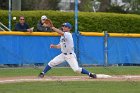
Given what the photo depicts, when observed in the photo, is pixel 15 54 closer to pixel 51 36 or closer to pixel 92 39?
pixel 51 36

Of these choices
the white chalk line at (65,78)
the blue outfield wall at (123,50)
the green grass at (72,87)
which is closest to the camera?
the green grass at (72,87)

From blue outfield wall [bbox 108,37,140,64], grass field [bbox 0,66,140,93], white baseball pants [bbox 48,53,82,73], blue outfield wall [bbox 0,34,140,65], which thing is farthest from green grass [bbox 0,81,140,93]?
blue outfield wall [bbox 108,37,140,64]

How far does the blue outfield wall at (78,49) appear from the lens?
68.6ft

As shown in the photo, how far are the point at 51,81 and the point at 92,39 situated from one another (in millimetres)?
7183

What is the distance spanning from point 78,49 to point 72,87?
26.3 ft

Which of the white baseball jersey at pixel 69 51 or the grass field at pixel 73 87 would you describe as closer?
the grass field at pixel 73 87

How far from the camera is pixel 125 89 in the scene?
13875 millimetres

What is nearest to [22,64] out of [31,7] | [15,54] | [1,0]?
[15,54]

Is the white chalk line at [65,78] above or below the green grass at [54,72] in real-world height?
above

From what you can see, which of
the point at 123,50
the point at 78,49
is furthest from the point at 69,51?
the point at 123,50

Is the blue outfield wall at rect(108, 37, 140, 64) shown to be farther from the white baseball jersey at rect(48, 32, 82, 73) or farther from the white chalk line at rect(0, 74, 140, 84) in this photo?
the white baseball jersey at rect(48, 32, 82, 73)

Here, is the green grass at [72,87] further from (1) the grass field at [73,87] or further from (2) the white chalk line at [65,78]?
(2) the white chalk line at [65,78]

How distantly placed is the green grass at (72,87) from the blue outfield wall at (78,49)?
593 cm

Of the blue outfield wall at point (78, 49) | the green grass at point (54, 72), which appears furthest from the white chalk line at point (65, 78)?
the blue outfield wall at point (78, 49)
